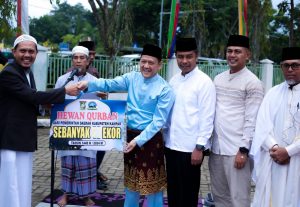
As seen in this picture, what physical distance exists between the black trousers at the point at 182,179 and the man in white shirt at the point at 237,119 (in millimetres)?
309

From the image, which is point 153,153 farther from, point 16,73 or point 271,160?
point 16,73

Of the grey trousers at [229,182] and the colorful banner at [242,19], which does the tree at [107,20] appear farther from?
the grey trousers at [229,182]

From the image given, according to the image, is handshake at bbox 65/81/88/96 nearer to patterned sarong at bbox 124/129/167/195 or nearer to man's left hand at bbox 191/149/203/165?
patterned sarong at bbox 124/129/167/195

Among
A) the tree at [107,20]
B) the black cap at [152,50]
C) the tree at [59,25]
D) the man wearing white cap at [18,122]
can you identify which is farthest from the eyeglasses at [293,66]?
the tree at [59,25]

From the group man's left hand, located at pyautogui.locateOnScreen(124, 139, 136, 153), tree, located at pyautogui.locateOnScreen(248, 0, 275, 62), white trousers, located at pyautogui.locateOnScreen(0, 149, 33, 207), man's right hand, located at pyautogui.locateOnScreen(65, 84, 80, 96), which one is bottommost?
white trousers, located at pyautogui.locateOnScreen(0, 149, 33, 207)

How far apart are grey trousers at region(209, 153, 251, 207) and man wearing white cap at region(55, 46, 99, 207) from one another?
1.64 metres

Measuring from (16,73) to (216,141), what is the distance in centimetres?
203

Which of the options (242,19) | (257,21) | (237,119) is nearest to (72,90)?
(237,119)

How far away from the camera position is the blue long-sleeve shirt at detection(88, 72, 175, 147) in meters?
3.89

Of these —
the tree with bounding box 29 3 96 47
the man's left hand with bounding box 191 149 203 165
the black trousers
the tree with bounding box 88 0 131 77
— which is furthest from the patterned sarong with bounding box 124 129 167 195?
the tree with bounding box 29 3 96 47

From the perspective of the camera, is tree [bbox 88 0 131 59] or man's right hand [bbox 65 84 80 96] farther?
tree [bbox 88 0 131 59]

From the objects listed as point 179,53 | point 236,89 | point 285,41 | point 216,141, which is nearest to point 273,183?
point 216,141

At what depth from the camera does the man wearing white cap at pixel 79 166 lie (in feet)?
16.1

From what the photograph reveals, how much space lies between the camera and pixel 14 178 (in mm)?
3701
